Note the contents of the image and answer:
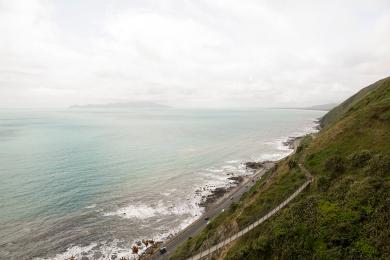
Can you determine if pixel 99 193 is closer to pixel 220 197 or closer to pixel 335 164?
pixel 220 197

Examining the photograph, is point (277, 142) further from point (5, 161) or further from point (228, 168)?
point (5, 161)

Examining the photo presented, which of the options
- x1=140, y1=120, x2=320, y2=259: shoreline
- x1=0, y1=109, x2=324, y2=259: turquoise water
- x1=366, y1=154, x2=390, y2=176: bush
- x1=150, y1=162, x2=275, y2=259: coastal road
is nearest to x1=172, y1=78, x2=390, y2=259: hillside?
x1=366, y1=154, x2=390, y2=176: bush

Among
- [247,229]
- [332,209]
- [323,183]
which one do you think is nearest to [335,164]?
[323,183]

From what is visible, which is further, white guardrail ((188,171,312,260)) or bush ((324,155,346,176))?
bush ((324,155,346,176))

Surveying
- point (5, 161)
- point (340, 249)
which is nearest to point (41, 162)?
point (5, 161)

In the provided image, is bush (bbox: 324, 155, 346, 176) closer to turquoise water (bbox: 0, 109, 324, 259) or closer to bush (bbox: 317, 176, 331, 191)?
bush (bbox: 317, 176, 331, 191)
